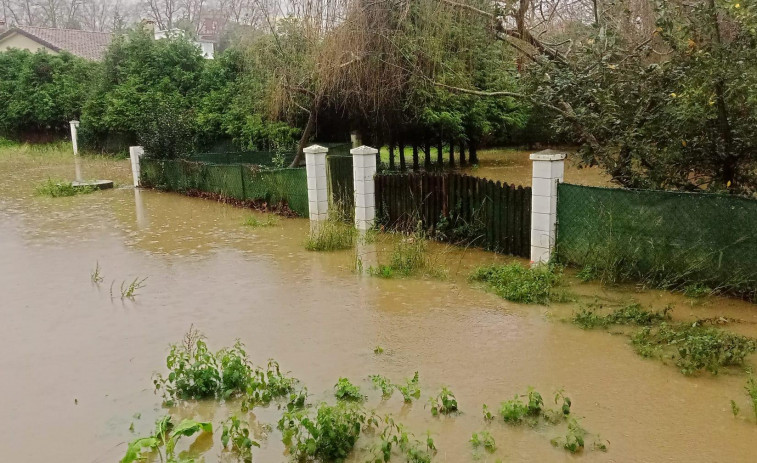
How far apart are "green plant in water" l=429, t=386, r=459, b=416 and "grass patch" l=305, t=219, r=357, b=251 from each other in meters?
5.89

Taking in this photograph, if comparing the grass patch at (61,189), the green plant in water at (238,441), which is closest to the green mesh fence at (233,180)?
the grass patch at (61,189)

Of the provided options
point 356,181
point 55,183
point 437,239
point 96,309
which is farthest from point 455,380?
point 55,183

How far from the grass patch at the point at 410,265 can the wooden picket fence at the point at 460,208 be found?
0.76 m

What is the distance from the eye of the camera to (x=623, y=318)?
690 cm

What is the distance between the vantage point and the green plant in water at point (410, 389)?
16.9ft

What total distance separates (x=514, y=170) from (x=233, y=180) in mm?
11471

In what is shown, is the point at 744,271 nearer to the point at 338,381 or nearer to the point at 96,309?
the point at 338,381

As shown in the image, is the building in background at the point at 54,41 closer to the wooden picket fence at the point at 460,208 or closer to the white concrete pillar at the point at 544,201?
the wooden picket fence at the point at 460,208

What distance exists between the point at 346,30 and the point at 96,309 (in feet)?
22.7

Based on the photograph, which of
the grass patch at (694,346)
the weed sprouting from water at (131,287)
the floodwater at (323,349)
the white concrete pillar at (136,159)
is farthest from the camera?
the white concrete pillar at (136,159)

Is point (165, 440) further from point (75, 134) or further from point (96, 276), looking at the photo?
point (75, 134)

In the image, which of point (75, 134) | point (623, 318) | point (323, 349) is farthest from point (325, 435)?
point (75, 134)

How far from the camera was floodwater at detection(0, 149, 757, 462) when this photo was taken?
15.2 ft

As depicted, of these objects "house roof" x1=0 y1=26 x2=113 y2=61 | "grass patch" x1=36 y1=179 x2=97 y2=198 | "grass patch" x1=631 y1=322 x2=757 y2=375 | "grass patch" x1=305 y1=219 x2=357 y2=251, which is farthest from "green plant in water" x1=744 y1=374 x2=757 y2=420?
"house roof" x1=0 y1=26 x2=113 y2=61
